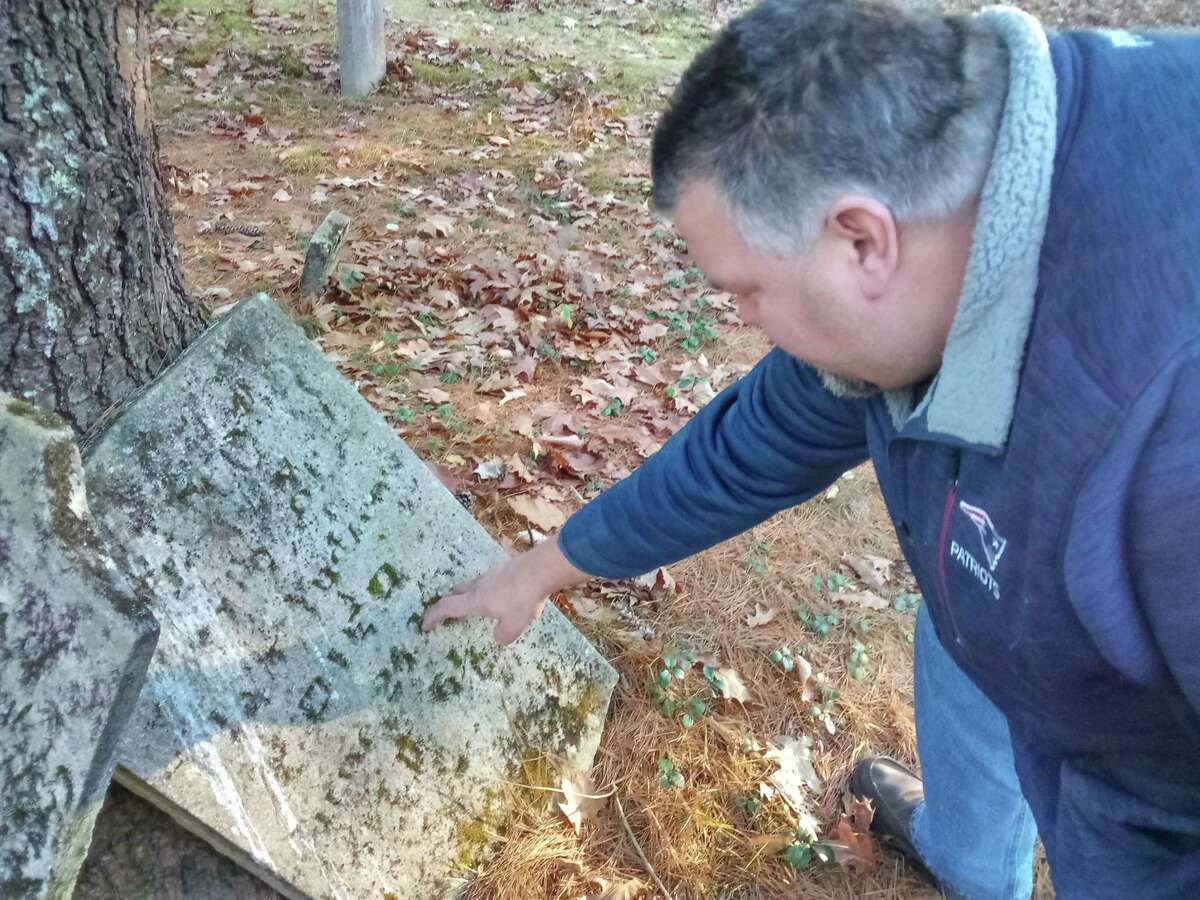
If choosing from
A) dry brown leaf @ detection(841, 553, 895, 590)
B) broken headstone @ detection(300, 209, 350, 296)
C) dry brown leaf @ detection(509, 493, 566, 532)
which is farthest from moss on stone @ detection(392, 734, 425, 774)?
broken headstone @ detection(300, 209, 350, 296)

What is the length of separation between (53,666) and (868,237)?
1.22 meters

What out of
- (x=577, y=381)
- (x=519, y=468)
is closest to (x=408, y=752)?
(x=519, y=468)

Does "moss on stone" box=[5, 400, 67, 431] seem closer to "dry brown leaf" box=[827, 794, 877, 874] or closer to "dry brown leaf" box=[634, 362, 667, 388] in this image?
"dry brown leaf" box=[827, 794, 877, 874]

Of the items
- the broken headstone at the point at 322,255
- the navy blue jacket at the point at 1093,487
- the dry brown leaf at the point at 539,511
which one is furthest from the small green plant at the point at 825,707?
the broken headstone at the point at 322,255

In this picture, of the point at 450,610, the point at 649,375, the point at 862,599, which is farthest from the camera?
the point at 649,375

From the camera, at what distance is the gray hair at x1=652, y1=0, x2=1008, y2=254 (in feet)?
3.22

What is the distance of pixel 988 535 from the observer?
3.70ft

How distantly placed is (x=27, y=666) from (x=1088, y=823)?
155 centimetres

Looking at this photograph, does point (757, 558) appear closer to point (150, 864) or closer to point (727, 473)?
point (727, 473)

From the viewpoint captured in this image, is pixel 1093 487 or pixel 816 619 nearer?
pixel 1093 487

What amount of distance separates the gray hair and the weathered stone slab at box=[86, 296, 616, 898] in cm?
136

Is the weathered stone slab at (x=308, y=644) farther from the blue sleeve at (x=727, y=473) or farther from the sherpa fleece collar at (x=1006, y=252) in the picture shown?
the sherpa fleece collar at (x=1006, y=252)

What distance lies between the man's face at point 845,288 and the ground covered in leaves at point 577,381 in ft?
4.90

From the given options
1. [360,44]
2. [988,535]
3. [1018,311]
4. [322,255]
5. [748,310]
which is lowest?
[322,255]
